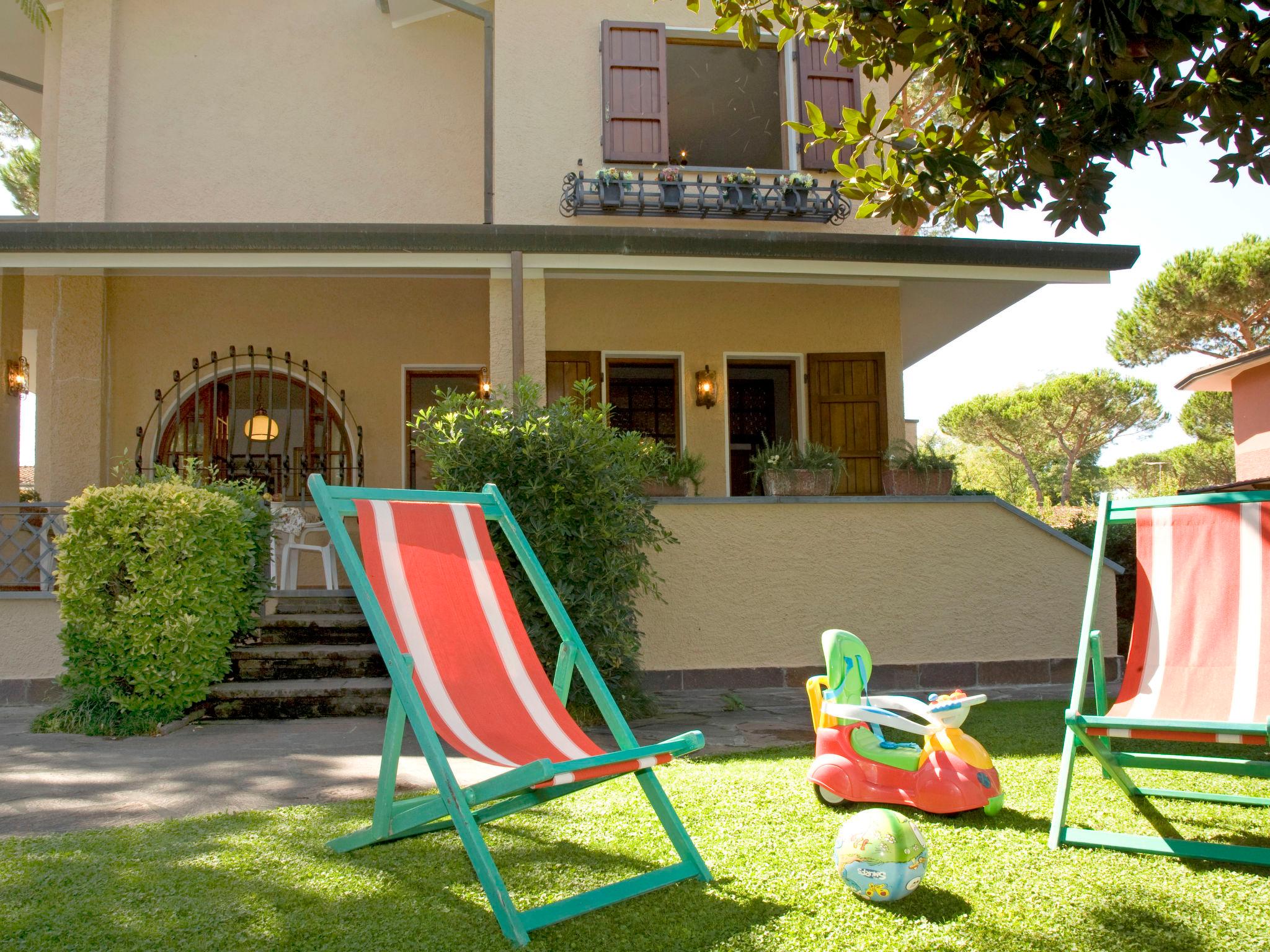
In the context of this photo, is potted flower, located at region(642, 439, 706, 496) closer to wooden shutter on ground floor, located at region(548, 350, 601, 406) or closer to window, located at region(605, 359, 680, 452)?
wooden shutter on ground floor, located at region(548, 350, 601, 406)

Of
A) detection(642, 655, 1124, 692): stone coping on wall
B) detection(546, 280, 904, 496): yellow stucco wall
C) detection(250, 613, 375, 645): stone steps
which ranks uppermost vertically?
detection(546, 280, 904, 496): yellow stucco wall

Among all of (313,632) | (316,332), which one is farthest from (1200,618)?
(316,332)

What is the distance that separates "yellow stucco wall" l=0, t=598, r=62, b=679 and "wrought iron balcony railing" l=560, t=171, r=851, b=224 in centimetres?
552

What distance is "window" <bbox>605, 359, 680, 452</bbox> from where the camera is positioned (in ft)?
35.4

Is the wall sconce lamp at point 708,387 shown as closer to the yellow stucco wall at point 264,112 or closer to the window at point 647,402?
the window at point 647,402

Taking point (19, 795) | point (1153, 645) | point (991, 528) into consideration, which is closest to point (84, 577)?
point (19, 795)

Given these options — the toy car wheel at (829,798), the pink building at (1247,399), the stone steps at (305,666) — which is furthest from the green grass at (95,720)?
the pink building at (1247,399)

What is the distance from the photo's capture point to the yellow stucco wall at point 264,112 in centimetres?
1023

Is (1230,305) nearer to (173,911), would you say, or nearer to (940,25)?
(940,25)

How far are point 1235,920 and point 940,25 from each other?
3014 millimetres

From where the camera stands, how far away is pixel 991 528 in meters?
7.84

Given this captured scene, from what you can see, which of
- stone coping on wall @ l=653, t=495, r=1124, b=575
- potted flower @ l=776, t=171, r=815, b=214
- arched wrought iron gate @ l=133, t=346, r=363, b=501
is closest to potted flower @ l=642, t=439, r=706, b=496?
stone coping on wall @ l=653, t=495, r=1124, b=575

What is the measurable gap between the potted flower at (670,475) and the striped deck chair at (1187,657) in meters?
4.12

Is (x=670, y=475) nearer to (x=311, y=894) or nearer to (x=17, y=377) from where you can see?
(x=311, y=894)
